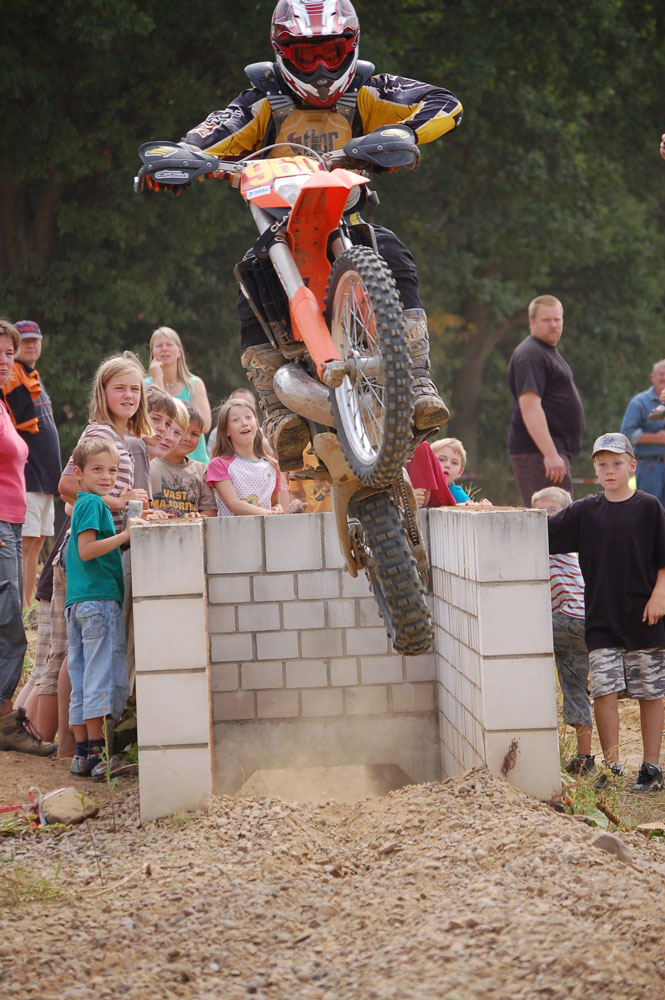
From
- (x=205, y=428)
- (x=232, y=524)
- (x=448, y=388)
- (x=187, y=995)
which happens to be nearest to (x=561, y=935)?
(x=187, y=995)

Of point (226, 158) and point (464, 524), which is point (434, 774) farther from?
point (226, 158)

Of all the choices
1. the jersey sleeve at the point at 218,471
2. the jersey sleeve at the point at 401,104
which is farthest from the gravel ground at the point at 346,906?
the jersey sleeve at the point at 401,104

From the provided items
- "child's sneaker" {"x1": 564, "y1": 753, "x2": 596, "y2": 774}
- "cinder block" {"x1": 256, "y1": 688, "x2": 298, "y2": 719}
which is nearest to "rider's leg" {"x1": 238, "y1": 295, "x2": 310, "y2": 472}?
"cinder block" {"x1": 256, "y1": 688, "x2": 298, "y2": 719}

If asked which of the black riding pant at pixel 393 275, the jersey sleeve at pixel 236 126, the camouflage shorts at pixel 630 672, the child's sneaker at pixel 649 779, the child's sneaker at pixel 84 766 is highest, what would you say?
the jersey sleeve at pixel 236 126

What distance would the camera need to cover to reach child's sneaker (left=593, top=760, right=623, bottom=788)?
18.4 feet

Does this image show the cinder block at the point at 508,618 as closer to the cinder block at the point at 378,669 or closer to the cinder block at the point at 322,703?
the cinder block at the point at 378,669

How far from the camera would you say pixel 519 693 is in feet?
16.1

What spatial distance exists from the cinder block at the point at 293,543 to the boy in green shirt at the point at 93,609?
2.36ft

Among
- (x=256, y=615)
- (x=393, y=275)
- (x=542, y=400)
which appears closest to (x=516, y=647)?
(x=256, y=615)

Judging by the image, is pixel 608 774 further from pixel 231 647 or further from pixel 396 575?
pixel 396 575

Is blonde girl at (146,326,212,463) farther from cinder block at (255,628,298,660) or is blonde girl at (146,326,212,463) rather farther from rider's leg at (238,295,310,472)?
rider's leg at (238,295,310,472)

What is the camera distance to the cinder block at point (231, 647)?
19.4ft

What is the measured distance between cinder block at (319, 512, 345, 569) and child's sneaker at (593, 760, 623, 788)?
1611mm

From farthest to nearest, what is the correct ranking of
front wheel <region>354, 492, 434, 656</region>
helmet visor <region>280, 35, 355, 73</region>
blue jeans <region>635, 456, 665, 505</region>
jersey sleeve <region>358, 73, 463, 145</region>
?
blue jeans <region>635, 456, 665, 505</region> → jersey sleeve <region>358, 73, 463, 145</region> → helmet visor <region>280, 35, 355, 73</region> → front wheel <region>354, 492, 434, 656</region>
